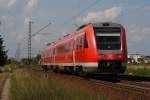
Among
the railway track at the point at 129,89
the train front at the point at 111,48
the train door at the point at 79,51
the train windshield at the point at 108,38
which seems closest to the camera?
the railway track at the point at 129,89

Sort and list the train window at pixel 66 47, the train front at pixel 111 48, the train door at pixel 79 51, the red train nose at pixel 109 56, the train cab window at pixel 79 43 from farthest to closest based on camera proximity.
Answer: the train window at pixel 66 47 → the train cab window at pixel 79 43 → the train door at pixel 79 51 → the train front at pixel 111 48 → the red train nose at pixel 109 56

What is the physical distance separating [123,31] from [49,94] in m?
11.0

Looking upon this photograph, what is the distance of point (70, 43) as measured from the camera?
32.2m

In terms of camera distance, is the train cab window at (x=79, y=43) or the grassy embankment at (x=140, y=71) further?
the grassy embankment at (x=140, y=71)

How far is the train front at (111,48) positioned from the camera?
24312mm

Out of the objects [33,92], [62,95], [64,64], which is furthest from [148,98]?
[64,64]

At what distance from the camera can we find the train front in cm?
2431

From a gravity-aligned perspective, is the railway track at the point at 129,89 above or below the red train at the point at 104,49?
below

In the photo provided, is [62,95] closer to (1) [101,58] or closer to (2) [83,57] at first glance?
(1) [101,58]

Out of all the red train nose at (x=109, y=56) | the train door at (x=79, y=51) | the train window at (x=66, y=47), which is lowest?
the red train nose at (x=109, y=56)

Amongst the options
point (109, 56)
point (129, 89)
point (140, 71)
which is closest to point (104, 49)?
point (109, 56)

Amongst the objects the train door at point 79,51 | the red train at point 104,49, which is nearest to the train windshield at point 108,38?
the red train at point 104,49

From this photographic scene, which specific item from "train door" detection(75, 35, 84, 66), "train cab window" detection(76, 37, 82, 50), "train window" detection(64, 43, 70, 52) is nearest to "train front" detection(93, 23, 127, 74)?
"train door" detection(75, 35, 84, 66)

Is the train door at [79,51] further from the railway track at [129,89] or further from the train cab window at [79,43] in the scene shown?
the railway track at [129,89]
